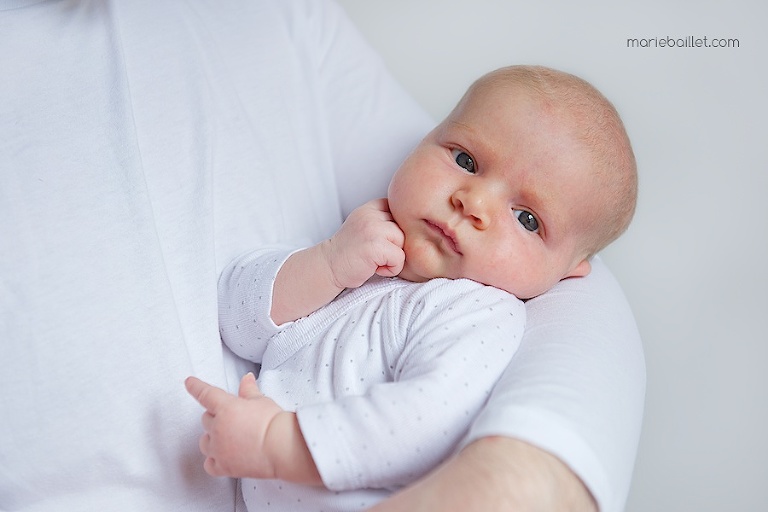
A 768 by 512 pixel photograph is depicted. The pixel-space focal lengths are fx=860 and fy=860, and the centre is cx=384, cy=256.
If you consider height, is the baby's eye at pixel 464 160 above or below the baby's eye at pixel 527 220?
above

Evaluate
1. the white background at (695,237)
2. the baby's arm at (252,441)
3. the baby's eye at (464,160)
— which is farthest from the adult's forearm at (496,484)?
the white background at (695,237)

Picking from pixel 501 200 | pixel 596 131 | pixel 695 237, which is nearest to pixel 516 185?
pixel 501 200

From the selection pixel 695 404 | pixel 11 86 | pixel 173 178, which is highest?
pixel 11 86

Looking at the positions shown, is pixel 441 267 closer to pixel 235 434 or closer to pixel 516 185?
pixel 516 185

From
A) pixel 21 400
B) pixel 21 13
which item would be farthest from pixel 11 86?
pixel 21 400

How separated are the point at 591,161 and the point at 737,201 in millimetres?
700

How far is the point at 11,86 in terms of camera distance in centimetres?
103

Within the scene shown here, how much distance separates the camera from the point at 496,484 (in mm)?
727

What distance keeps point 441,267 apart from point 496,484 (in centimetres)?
39

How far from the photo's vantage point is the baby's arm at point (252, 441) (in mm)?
862

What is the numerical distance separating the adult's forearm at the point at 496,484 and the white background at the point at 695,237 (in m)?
0.93

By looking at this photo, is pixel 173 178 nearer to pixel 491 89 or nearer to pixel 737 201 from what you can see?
pixel 491 89

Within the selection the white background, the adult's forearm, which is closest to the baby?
the adult's forearm

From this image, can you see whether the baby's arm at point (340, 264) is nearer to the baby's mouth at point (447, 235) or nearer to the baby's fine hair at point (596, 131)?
the baby's mouth at point (447, 235)
